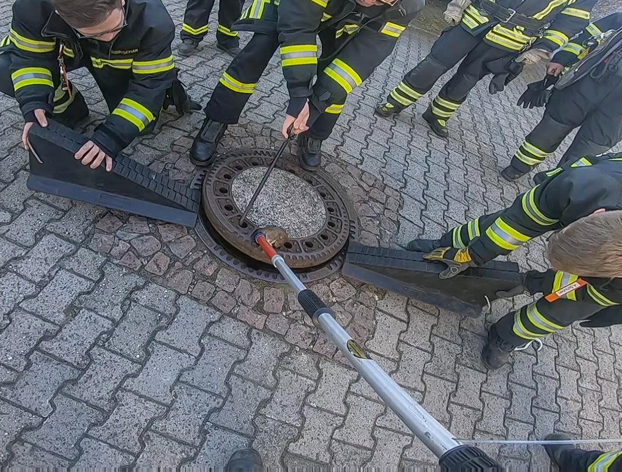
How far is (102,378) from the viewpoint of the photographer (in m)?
2.06

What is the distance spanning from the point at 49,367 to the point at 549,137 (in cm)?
414

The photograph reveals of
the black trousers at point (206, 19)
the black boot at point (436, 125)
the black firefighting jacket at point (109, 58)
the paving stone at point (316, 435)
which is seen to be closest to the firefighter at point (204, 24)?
the black trousers at point (206, 19)

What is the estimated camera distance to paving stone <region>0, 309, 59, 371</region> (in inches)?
79.0

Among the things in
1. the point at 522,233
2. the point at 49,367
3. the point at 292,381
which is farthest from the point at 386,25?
the point at 49,367

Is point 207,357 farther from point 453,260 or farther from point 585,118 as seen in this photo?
point 585,118

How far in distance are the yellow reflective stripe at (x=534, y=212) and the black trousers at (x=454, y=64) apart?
2080 mm

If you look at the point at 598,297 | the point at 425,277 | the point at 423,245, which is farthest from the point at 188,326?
the point at 598,297

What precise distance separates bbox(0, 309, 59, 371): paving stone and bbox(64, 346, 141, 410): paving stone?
0.23 metres

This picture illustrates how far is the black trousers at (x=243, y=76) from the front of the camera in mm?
2670

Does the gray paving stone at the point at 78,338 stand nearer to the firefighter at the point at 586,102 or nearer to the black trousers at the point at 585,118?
the black trousers at the point at 585,118

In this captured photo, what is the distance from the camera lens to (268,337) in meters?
2.46

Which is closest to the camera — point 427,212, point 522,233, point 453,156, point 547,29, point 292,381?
point 292,381

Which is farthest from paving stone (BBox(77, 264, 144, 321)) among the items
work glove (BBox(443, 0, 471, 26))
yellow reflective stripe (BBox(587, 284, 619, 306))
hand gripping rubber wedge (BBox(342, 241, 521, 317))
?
work glove (BBox(443, 0, 471, 26))

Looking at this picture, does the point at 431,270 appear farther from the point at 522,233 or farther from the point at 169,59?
the point at 169,59
